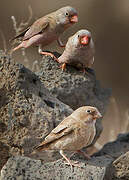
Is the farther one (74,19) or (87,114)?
(74,19)

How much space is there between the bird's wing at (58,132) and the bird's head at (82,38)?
3.45 ft

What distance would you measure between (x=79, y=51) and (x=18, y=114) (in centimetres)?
105

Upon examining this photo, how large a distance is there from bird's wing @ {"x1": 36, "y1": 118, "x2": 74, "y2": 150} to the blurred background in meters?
4.24

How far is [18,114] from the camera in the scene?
3.88 metres

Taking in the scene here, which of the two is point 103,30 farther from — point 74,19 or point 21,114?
point 21,114

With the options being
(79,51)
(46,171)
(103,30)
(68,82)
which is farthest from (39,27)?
(103,30)

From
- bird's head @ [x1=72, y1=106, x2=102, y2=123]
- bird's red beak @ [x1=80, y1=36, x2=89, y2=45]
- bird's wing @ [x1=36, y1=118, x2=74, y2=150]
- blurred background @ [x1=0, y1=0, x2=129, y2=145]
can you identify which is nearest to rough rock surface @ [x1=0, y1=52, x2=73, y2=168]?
bird's wing @ [x1=36, y1=118, x2=74, y2=150]

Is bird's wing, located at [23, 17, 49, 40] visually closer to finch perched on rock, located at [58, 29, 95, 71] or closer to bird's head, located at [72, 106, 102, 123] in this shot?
finch perched on rock, located at [58, 29, 95, 71]

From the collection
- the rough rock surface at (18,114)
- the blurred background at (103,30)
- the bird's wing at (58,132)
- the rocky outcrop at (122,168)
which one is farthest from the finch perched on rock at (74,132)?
the blurred background at (103,30)

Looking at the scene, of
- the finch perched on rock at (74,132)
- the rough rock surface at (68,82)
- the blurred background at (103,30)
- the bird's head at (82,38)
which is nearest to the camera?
the finch perched on rock at (74,132)

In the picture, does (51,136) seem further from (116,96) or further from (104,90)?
(116,96)

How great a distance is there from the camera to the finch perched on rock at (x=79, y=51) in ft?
14.7

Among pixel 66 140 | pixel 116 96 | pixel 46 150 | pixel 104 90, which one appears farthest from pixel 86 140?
pixel 116 96

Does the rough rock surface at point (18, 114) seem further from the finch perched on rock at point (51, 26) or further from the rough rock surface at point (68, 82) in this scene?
the finch perched on rock at point (51, 26)
